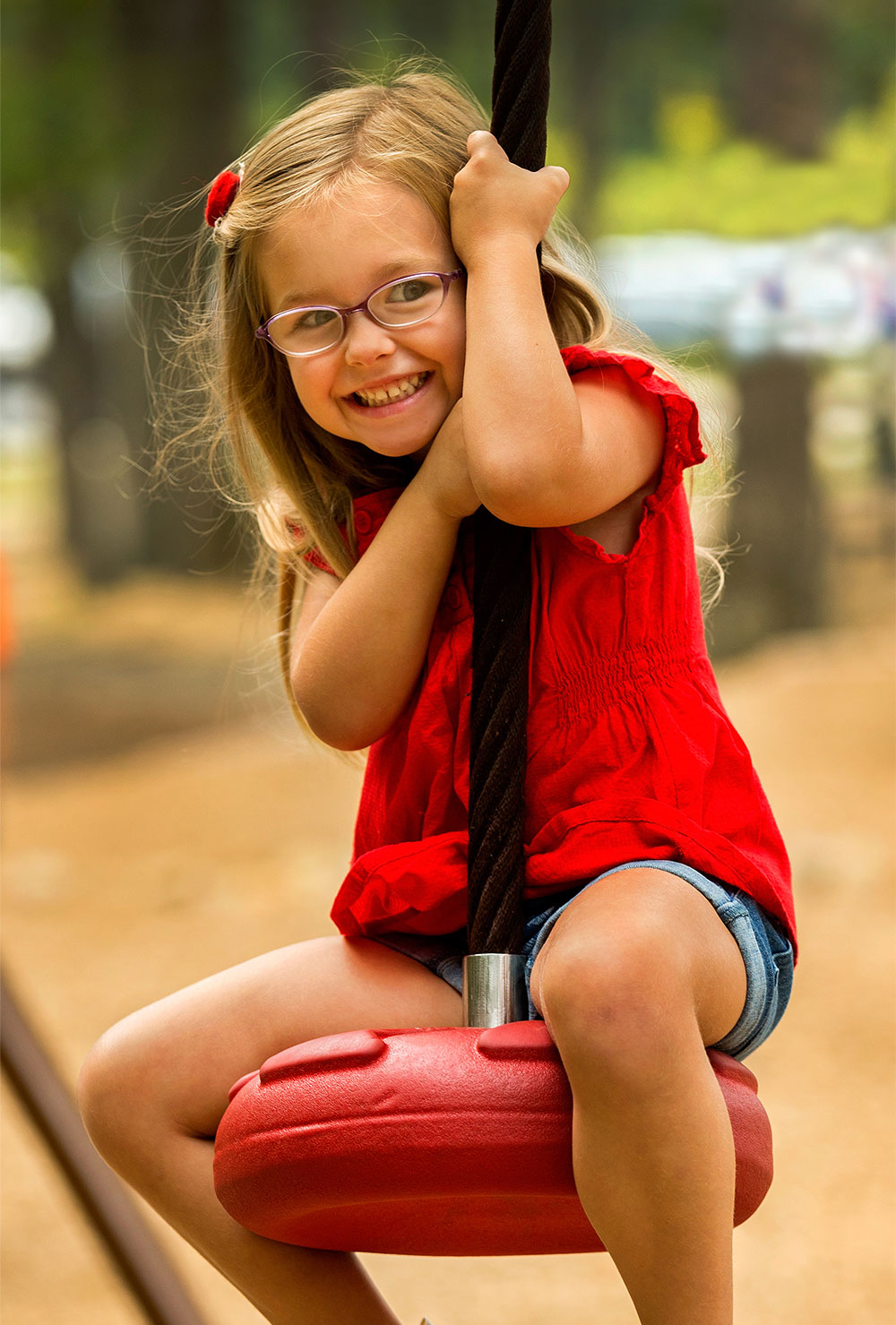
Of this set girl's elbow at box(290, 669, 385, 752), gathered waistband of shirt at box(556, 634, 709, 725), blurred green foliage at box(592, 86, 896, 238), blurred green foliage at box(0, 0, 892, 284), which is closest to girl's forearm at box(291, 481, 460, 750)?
girl's elbow at box(290, 669, 385, 752)

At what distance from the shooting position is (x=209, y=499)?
25.5ft

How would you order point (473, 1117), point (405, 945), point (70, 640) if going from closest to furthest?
point (473, 1117) < point (405, 945) < point (70, 640)

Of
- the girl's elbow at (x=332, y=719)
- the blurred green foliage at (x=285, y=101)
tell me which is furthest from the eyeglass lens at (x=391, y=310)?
the blurred green foliage at (x=285, y=101)

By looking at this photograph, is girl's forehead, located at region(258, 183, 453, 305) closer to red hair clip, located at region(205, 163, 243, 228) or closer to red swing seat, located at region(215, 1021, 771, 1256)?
red hair clip, located at region(205, 163, 243, 228)

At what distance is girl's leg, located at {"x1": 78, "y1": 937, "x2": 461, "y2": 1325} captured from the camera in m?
1.09

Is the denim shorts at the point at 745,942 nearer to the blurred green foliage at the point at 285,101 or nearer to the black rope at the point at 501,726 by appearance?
the black rope at the point at 501,726

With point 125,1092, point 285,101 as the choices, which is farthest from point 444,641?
point 285,101

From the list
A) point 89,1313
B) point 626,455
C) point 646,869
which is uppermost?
point 626,455

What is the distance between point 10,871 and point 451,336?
4.61m

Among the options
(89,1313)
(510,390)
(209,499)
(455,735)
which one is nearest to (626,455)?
(510,390)

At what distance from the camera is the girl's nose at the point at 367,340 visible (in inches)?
40.3

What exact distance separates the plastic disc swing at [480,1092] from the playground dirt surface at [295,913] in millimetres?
193

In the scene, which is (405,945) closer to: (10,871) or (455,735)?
(455,735)

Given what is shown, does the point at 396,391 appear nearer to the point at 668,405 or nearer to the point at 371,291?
the point at 371,291
